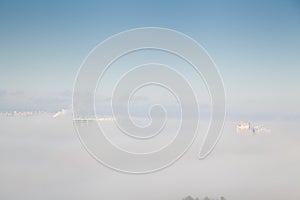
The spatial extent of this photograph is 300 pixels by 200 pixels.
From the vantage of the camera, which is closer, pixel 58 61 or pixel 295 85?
pixel 58 61

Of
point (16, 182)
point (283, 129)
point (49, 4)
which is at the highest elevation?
point (49, 4)

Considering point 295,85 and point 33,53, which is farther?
point 295,85

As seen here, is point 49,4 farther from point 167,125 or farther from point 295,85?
A: point 295,85

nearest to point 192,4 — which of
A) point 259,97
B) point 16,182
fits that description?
point 259,97

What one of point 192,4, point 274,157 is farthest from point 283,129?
point 192,4

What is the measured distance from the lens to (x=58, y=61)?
3557 millimetres

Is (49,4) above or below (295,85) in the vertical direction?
above

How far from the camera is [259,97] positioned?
3.82 m

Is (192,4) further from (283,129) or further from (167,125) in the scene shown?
(283,129)

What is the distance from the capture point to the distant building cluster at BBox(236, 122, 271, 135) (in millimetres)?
3732

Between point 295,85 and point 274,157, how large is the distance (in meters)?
0.72

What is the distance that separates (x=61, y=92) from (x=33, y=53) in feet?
1.39

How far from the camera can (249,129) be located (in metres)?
3.77

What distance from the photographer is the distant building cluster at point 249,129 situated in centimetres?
373
